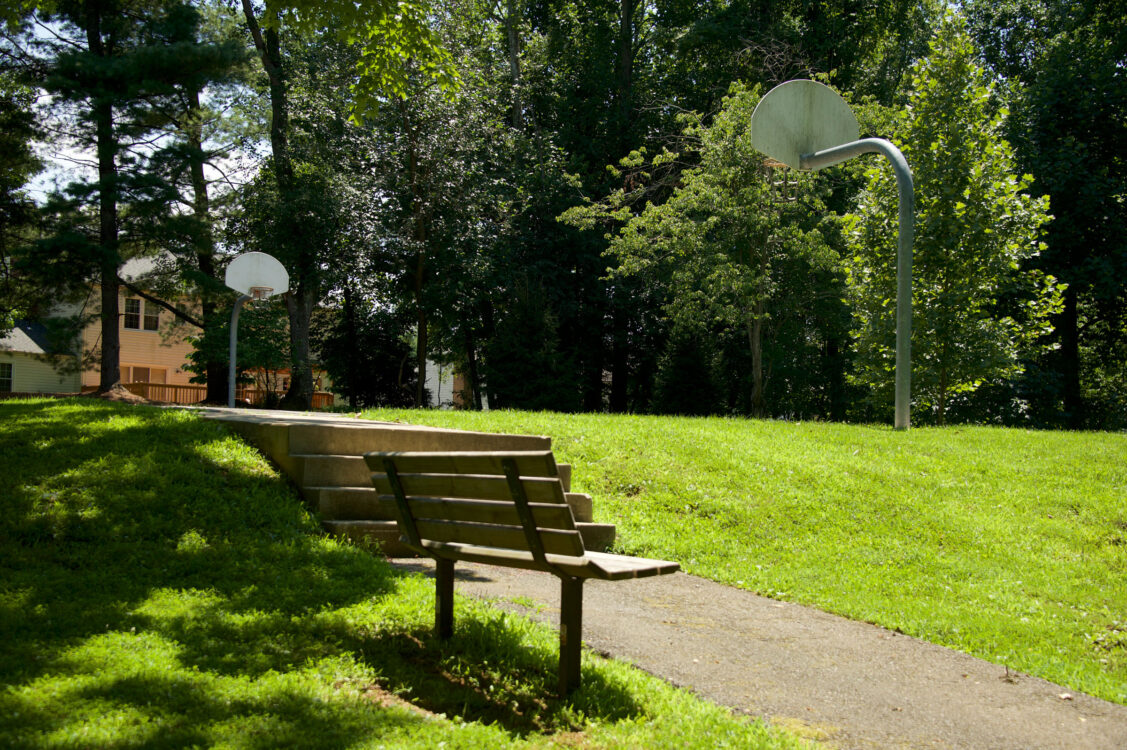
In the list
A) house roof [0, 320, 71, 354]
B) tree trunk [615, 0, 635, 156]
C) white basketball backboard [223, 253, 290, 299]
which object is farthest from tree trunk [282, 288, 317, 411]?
house roof [0, 320, 71, 354]

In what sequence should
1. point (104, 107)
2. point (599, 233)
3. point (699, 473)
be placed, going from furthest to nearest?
1. point (599, 233)
2. point (104, 107)
3. point (699, 473)

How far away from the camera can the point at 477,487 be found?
4.08 m

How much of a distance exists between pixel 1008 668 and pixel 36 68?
931 inches

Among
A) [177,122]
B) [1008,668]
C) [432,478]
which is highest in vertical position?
[177,122]

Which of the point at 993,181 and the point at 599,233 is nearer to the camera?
the point at 993,181

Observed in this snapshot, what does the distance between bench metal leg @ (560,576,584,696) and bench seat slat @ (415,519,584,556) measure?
19 centimetres

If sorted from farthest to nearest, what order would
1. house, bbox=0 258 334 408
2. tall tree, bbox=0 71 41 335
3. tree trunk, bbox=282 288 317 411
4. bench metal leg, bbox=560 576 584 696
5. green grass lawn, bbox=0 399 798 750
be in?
house, bbox=0 258 334 408
tree trunk, bbox=282 288 317 411
tall tree, bbox=0 71 41 335
bench metal leg, bbox=560 576 584 696
green grass lawn, bbox=0 399 798 750

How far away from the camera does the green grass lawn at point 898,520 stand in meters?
6.29

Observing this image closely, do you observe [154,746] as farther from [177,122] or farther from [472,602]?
[177,122]

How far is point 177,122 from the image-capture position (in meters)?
22.0

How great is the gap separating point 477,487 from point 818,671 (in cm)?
229

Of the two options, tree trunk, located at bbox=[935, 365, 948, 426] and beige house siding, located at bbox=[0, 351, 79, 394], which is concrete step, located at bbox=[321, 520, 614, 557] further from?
beige house siding, located at bbox=[0, 351, 79, 394]

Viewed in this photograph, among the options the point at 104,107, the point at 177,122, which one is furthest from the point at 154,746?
the point at 177,122

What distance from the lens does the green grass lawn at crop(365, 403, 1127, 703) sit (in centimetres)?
629
